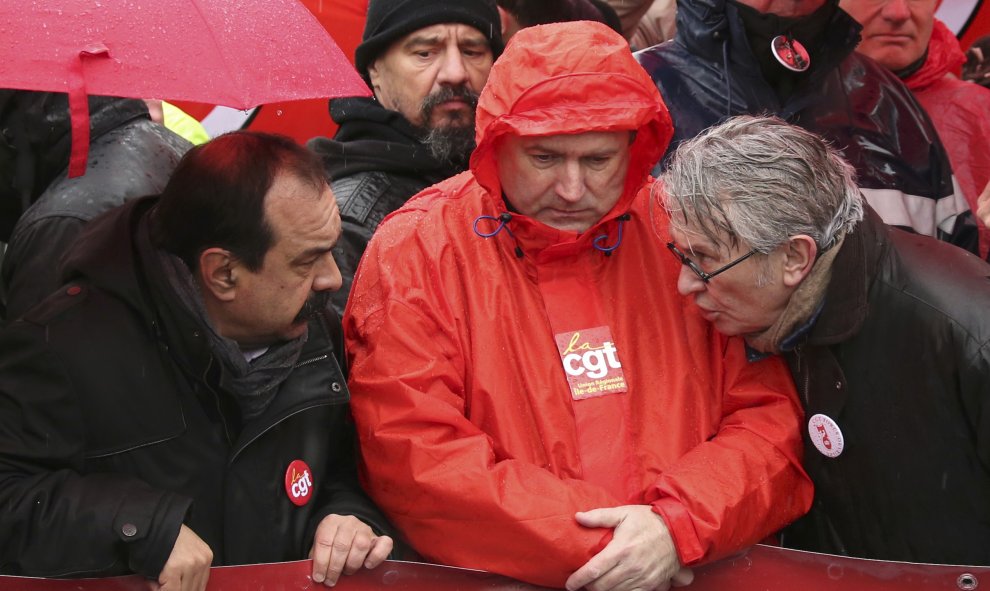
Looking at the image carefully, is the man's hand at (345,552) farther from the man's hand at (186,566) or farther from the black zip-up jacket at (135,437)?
the man's hand at (186,566)

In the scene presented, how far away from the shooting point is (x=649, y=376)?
3.28m

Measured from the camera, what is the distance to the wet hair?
10.2ft

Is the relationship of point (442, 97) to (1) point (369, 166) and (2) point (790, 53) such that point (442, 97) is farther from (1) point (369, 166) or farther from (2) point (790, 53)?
(2) point (790, 53)

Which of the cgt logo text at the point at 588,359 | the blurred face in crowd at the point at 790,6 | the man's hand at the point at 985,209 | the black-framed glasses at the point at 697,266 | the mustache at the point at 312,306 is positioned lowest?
the cgt logo text at the point at 588,359

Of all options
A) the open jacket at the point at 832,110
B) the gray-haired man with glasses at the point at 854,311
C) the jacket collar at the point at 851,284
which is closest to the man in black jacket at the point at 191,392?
the gray-haired man with glasses at the point at 854,311

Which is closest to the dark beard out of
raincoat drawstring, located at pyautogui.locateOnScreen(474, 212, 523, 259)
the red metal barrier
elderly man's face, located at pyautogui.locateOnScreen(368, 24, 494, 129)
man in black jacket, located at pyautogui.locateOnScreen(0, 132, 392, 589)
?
elderly man's face, located at pyautogui.locateOnScreen(368, 24, 494, 129)

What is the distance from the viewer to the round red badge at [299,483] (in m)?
3.16

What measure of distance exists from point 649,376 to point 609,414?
6.1 inches

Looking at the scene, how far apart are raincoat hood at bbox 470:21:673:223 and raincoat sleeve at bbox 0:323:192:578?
1166 millimetres

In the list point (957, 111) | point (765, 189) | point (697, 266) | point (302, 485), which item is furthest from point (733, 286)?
point (957, 111)

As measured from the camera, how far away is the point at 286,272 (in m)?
3.18

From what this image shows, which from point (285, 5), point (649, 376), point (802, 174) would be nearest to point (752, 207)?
point (802, 174)

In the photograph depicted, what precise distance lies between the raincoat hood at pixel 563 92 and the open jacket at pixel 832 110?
29.6 inches

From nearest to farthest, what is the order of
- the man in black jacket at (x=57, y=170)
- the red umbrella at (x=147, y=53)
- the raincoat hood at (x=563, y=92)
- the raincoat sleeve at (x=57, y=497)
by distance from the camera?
the red umbrella at (x=147, y=53), the raincoat sleeve at (x=57, y=497), the raincoat hood at (x=563, y=92), the man in black jacket at (x=57, y=170)
